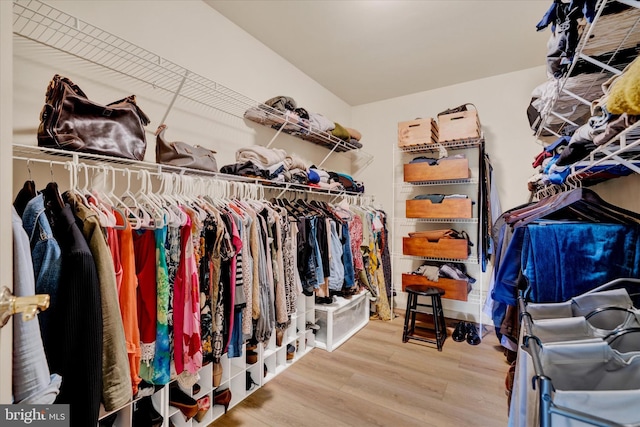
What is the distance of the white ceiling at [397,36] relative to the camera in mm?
2129

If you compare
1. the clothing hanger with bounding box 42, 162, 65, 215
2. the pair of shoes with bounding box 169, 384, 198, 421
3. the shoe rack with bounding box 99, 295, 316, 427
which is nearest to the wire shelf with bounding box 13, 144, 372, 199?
the clothing hanger with bounding box 42, 162, 65, 215

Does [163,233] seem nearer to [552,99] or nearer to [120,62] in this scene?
[120,62]

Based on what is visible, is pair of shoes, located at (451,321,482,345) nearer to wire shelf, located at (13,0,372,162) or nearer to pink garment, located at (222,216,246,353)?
pink garment, located at (222,216,246,353)

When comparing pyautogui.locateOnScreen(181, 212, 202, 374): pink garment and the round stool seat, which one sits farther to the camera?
the round stool seat

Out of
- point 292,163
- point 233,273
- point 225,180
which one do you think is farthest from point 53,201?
point 292,163

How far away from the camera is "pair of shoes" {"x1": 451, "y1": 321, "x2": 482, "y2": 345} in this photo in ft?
9.01

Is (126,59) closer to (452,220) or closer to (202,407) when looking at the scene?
(202,407)

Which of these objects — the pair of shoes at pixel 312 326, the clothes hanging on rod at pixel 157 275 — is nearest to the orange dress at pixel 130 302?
the clothes hanging on rod at pixel 157 275

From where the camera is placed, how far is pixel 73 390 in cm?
90

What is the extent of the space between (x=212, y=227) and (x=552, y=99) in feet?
6.48

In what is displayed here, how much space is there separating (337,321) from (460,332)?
1252 mm

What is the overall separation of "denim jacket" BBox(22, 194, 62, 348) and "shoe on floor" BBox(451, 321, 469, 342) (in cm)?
299

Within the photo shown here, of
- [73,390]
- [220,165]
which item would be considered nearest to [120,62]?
[220,165]

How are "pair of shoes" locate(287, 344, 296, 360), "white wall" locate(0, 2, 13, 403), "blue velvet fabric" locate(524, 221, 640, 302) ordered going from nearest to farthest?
"white wall" locate(0, 2, 13, 403)
"blue velvet fabric" locate(524, 221, 640, 302)
"pair of shoes" locate(287, 344, 296, 360)
